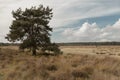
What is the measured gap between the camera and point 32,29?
36531 millimetres

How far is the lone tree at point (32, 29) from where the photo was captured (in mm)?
35906

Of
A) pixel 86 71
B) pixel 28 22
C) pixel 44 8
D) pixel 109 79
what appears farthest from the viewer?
pixel 44 8

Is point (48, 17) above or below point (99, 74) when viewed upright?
above

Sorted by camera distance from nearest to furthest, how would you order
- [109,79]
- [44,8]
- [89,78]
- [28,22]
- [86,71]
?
[109,79]
[89,78]
[86,71]
[28,22]
[44,8]

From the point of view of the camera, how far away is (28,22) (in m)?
35.4

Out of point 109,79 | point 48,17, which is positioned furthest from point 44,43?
point 109,79

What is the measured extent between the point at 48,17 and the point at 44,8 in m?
1.48

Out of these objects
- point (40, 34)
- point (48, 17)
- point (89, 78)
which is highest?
point (48, 17)

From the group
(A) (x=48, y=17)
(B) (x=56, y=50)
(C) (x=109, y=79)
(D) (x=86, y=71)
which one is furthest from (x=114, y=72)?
(A) (x=48, y=17)

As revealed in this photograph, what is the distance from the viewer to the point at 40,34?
3606 centimetres

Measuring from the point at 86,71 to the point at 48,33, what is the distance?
23.7 m

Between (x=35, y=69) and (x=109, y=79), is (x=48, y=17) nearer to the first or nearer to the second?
(x=35, y=69)

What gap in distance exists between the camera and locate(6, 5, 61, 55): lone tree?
3591 cm

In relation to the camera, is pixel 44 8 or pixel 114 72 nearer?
pixel 114 72
